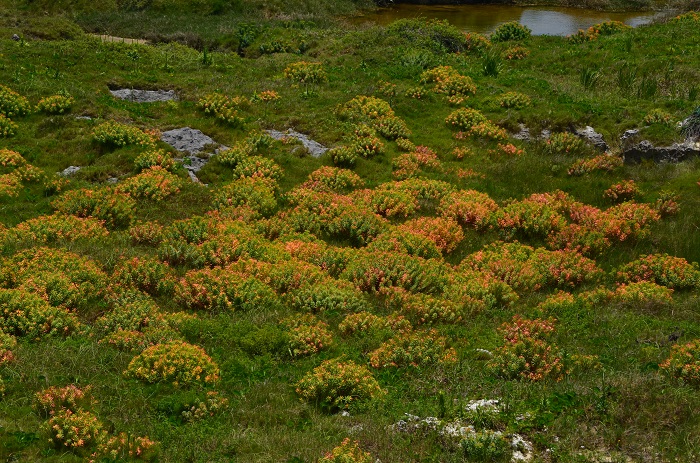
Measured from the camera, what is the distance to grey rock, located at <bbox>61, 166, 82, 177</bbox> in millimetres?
17953

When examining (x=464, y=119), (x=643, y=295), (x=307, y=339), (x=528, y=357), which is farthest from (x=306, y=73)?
(x=528, y=357)

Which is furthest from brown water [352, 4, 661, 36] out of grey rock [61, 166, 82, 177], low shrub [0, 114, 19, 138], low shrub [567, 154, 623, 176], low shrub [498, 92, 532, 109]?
grey rock [61, 166, 82, 177]

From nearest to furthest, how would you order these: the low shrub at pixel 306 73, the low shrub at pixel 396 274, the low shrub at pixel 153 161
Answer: the low shrub at pixel 396 274 → the low shrub at pixel 153 161 → the low shrub at pixel 306 73

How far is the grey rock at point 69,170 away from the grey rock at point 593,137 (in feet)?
48.7

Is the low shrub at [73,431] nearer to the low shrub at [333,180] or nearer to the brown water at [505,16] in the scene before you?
the low shrub at [333,180]

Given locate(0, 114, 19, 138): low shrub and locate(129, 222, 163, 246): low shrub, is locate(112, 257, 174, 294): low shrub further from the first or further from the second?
locate(0, 114, 19, 138): low shrub

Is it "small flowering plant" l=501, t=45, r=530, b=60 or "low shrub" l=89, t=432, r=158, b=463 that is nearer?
"low shrub" l=89, t=432, r=158, b=463

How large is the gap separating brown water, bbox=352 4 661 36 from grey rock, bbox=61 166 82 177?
1313 inches

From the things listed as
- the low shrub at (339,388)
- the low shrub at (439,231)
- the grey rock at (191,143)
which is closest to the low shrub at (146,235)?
the grey rock at (191,143)

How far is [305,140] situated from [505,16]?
1506 inches

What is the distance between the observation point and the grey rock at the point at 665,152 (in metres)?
19.8

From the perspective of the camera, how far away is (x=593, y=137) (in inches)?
827

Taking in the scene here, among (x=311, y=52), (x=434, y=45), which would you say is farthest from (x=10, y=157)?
(x=434, y=45)

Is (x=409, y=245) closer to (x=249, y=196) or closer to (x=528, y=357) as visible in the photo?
(x=249, y=196)
